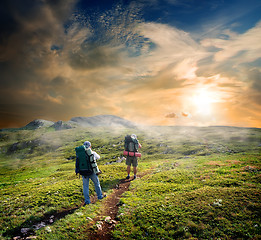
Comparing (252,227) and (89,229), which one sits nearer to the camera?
(252,227)

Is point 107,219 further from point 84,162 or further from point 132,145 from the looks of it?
point 132,145

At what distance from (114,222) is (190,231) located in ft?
17.8

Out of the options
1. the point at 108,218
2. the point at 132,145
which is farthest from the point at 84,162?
the point at 132,145

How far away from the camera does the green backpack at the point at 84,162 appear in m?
13.6

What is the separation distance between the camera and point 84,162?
13656 millimetres

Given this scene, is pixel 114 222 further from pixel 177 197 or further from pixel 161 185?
pixel 161 185

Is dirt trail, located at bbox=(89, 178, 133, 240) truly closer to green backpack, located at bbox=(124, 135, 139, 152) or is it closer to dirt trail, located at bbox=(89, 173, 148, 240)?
dirt trail, located at bbox=(89, 173, 148, 240)

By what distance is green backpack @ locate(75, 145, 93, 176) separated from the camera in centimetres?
1362

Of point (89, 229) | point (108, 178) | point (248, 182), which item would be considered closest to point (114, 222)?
point (89, 229)

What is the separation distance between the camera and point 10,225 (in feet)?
35.8

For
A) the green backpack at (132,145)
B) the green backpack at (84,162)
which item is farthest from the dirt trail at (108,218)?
the green backpack at (132,145)

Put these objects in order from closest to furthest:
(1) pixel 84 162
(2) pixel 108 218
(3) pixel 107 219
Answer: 1. (3) pixel 107 219
2. (2) pixel 108 218
3. (1) pixel 84 162

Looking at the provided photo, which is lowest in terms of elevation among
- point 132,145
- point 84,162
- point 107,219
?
point 107,219

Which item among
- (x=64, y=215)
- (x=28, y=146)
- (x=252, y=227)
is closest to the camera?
(x=252, y=227)
